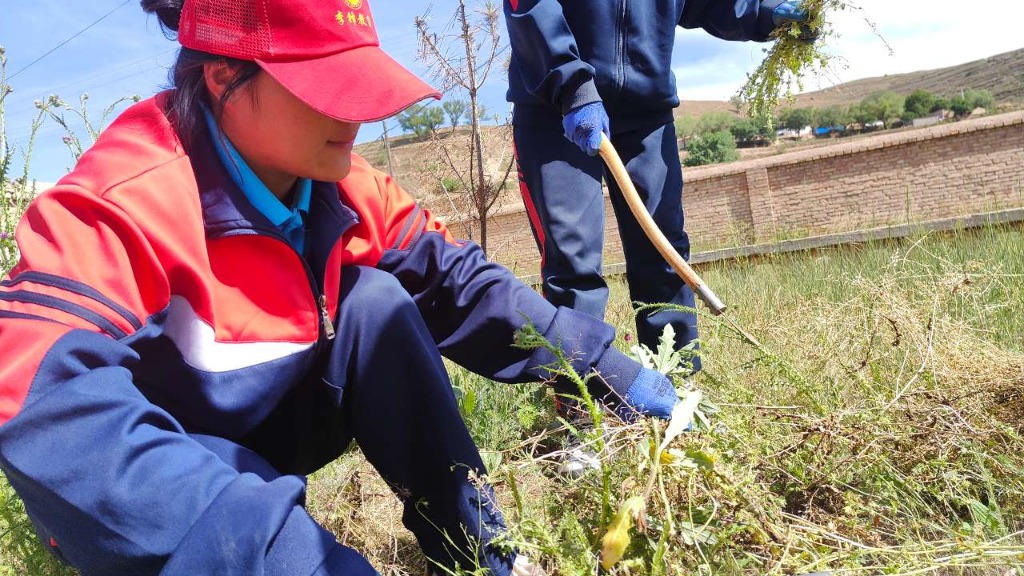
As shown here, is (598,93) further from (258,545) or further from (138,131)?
(258,545)

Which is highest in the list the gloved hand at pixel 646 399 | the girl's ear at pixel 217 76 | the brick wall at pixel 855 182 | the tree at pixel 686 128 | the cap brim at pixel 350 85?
the tree at pixel 686 128

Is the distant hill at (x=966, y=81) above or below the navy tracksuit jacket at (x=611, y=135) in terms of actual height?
above

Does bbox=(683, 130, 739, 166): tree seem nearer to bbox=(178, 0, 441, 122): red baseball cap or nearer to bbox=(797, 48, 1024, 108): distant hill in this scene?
bbox=(797, 48, 1024, 108): distant hill

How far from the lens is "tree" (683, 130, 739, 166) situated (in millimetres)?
37250

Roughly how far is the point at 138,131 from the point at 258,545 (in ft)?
2.53

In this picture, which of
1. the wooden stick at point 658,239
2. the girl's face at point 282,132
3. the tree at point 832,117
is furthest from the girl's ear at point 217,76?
the tree at point 832,117

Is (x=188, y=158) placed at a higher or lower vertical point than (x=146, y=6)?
lower

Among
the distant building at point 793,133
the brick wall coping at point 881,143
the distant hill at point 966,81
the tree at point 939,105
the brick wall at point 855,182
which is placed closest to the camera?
the brick wall coping at point 881,143

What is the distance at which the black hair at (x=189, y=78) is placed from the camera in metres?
1.31

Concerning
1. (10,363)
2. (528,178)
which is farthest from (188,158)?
(528,178)

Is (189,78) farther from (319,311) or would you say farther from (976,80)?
(976,80)

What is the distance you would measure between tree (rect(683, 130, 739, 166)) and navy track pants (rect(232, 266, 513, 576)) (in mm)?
36649

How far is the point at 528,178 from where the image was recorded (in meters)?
2.56

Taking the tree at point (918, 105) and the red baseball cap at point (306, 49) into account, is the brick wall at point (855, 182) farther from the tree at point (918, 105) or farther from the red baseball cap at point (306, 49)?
the tree at point (918, 105)
